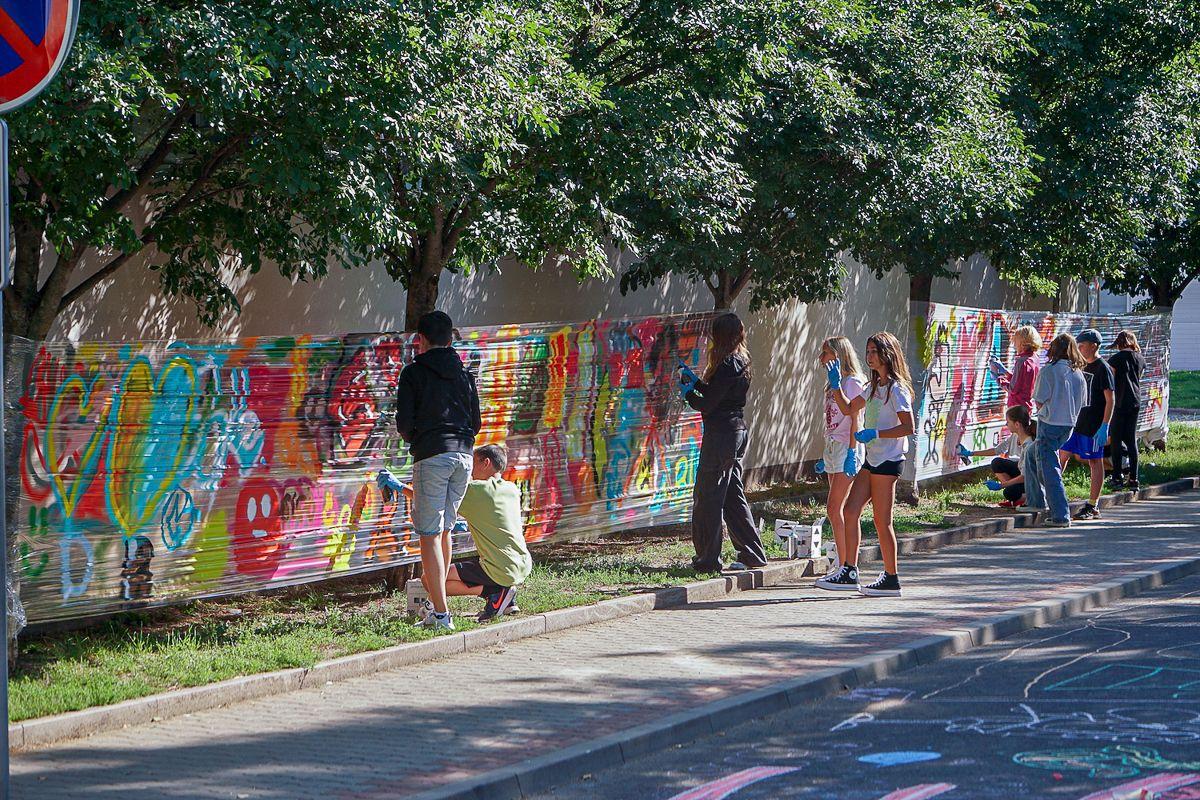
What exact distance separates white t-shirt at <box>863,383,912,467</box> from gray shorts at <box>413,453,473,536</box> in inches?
124

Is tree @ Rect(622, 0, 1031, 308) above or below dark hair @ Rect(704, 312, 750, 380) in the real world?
above

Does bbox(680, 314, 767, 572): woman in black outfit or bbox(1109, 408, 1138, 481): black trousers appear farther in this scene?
bbox(1109, 408, 1138, 481): black trousers

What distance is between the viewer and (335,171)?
7543 millimetres

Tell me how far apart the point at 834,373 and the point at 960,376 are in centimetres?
618

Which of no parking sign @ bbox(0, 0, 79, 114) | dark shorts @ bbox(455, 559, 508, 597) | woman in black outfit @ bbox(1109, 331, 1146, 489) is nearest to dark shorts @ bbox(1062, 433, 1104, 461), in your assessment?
woman in black outfit @ bbox(1109, 331, 1146, 489)

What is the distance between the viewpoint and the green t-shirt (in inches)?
345

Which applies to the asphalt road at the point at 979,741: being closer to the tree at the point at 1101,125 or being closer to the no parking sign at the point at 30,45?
the no parking sign at the point at 30,45

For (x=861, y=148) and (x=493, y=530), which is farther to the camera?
(x=861, y=148)

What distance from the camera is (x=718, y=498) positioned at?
34.2ft

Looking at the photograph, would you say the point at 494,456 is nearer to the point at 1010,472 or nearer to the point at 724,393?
the point at 724,393

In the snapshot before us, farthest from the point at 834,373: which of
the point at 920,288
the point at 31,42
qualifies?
the point at 920,288

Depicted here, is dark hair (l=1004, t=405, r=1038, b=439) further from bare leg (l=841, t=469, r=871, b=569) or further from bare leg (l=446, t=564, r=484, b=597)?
bare leg (l=446, t=564, r=484, b=597)

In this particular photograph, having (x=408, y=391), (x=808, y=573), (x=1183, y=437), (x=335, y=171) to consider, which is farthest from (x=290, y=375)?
(x=1183, y=437)

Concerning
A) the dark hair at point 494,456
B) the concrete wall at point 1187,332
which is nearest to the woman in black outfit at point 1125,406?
the dark hair at point 494,456
